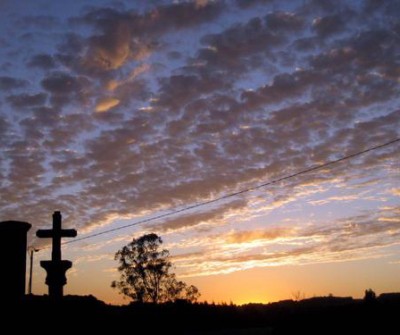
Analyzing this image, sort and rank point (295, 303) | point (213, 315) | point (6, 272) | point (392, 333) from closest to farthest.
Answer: point (392, 333), point (6, 272), point (213, 315), point (295, 303)

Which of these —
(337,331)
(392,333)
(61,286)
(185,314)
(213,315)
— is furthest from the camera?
(213,315)

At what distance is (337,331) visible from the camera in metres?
21.3

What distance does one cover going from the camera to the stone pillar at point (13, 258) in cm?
2355

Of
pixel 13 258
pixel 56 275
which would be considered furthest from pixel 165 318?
pixel 56 275

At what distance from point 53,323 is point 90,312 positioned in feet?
20.0

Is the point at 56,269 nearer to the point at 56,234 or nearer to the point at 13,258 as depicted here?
the point at 56,234

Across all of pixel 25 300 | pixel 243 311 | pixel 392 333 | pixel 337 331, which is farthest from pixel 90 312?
pixel 243 311

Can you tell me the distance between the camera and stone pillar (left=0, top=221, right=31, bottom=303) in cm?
A: 2355

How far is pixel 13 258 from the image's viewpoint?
24188mm

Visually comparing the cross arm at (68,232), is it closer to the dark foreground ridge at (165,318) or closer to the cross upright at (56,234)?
the cross upright at (56,234)

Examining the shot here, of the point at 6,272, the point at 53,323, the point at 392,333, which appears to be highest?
the point at 6,272

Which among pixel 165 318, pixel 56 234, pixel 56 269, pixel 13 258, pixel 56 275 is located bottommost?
pixel 165 318

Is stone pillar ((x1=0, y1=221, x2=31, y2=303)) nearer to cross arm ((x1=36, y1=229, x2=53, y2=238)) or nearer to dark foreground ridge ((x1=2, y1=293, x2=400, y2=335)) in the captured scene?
dark foreground ridge ((x1=2, y1=293, x2=400, y2=335))

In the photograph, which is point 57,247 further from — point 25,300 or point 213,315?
point 213,315
